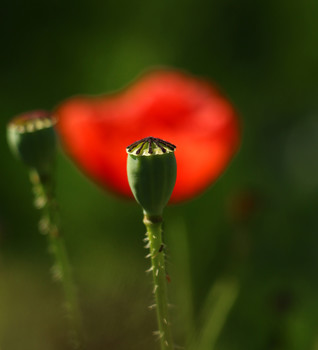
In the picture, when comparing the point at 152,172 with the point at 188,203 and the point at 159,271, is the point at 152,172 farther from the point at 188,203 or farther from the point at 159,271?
the point at 188,203

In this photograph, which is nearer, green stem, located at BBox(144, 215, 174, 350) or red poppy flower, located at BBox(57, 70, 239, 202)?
green stem, located at BBox(144, 215, 174, 350)

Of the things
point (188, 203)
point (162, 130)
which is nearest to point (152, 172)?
point (162, 130)

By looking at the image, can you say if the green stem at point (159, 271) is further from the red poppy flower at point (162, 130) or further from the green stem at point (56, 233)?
the red poppy flower at point (162, 130)

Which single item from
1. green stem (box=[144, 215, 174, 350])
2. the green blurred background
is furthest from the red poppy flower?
green stem (box=[144, 215, 174, 350])

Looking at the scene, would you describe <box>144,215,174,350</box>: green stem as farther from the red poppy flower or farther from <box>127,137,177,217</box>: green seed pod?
the red poppy flower

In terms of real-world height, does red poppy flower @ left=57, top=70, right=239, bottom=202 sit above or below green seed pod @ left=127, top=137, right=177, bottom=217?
below

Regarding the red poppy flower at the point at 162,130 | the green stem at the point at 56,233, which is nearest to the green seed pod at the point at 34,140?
the green stem at the point at 56,233
